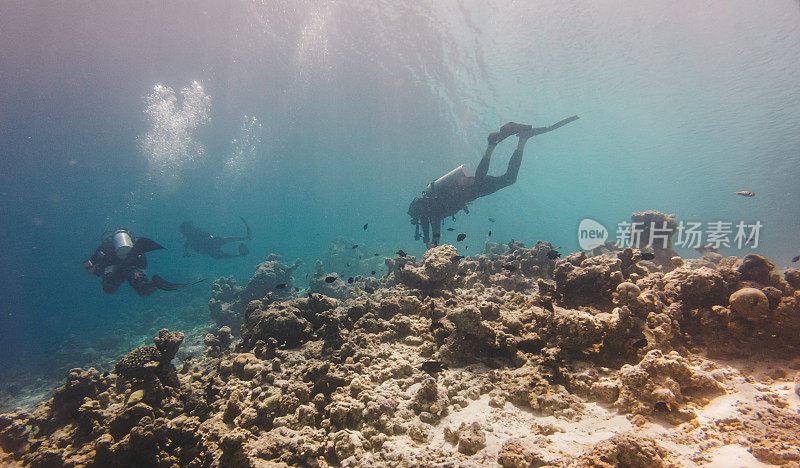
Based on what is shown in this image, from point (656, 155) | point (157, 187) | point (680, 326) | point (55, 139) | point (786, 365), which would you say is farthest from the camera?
point (157, 187)

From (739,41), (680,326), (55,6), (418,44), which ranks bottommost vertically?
(680,326)

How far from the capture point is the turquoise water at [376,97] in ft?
84.2

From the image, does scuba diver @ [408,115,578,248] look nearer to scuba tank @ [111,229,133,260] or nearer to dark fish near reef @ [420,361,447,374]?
dark fish near reef @ [420,361,447,374]

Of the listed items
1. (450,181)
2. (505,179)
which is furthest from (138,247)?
(505,179)

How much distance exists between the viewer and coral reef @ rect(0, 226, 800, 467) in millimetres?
2729

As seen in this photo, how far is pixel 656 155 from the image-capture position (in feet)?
212

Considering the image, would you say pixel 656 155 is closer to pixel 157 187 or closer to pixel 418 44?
pixel 418 44

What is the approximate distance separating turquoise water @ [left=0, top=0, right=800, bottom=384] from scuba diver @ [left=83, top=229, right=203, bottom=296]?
952 cm

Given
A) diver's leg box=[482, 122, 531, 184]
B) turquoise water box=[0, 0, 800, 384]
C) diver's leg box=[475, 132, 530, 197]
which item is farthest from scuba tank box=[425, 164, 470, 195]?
turquoise water box=[0, 0, 800, 384]

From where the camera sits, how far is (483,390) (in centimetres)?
382

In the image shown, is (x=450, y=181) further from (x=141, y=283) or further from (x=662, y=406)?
(x=141, y=283)

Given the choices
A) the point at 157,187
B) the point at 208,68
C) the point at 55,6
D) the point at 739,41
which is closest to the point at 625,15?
the point at 739,41

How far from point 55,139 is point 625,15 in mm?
87884

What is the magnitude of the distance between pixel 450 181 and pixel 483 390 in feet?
32.9
